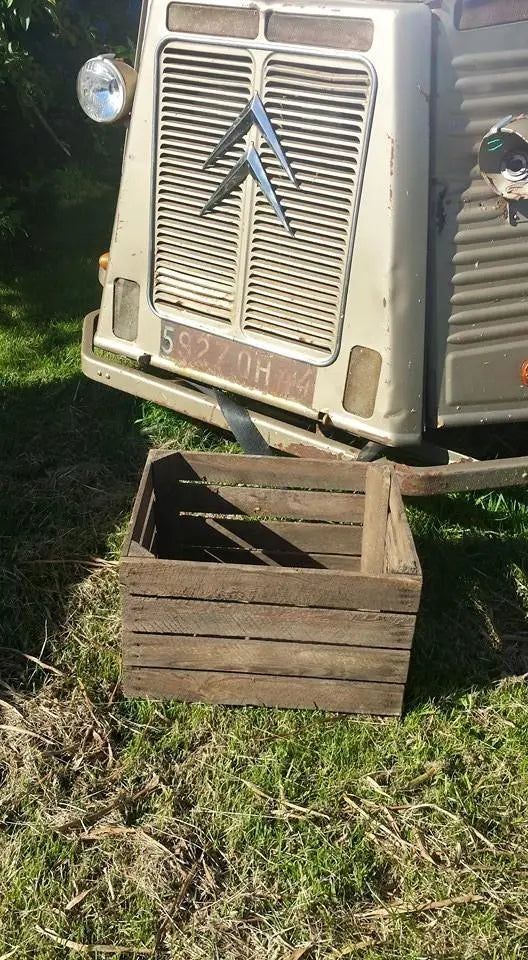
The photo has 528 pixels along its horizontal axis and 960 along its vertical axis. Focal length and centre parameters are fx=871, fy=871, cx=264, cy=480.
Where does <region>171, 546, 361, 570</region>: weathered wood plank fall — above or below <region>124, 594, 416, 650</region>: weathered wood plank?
below

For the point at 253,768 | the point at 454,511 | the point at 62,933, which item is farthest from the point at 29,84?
the point at 62,933

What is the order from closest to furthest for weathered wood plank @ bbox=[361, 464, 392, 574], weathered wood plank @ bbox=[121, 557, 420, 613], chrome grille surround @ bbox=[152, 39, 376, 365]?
weathered wood plank @ bbox=[121, 557, 420, 613] → chrome grille surround @ bbox=[152, 39, 376, 365] → weathered wood plank @ bbox=[361, 464, 392, 574]

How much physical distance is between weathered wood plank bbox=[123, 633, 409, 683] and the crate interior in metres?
0.48

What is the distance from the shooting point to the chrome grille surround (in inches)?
117

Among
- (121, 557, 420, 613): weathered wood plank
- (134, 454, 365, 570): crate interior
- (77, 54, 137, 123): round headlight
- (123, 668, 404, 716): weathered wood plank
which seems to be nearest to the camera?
(121, 557, 420, 613): weathered wood plank

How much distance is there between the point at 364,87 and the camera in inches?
114

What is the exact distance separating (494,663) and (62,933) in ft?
5.77

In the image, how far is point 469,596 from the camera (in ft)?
11.6

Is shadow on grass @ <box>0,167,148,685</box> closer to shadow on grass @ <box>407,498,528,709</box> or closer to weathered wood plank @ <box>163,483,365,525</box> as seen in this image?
weathered wood plank @ <box>163,483,365,525</box>

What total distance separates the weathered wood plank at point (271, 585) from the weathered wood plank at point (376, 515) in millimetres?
414

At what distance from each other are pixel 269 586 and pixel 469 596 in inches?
47.3

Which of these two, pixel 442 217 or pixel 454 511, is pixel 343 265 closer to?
pixel 442 217

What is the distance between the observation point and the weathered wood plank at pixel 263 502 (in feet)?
10.6

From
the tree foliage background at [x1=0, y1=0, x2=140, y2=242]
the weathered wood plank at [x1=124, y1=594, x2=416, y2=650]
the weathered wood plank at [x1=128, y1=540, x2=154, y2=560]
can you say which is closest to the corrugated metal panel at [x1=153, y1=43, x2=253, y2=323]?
the weathered wood plank at [x1=128, y1=540, x2=154, y2=560]
